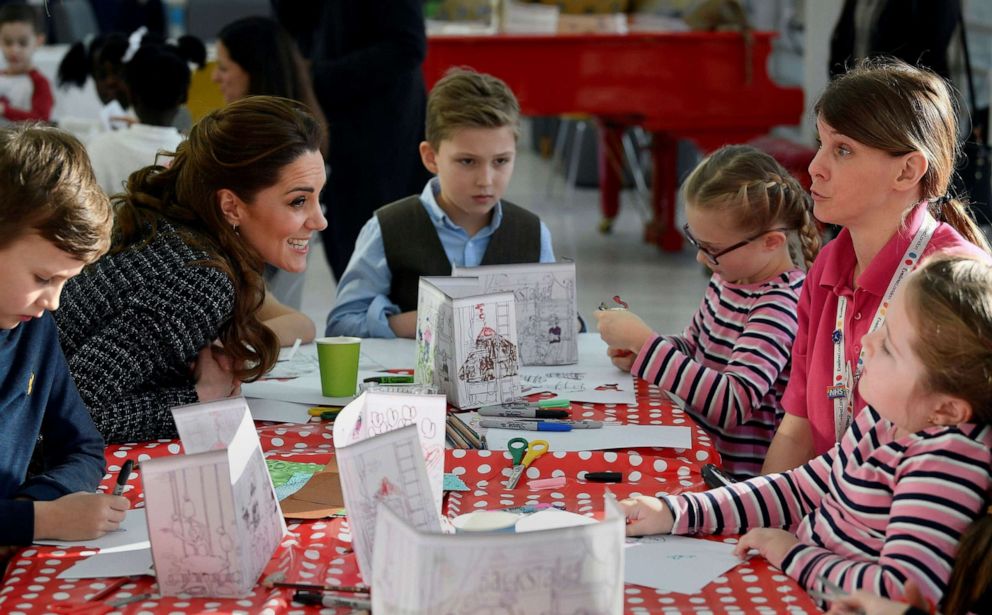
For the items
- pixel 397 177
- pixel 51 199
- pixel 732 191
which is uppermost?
pixel 51 199

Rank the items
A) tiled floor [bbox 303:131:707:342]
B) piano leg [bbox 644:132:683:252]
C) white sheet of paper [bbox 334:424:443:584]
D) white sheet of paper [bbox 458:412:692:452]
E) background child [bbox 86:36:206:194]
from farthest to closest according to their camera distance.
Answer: piano leg [bbox 644:132:683:252], tiled floor [bbox 303:131:707:342], background child [bbox 86:36:206:194], white sheet of paper [bbox 458:412:692:452], white sheet of paper [bbox 334:424:443:584]

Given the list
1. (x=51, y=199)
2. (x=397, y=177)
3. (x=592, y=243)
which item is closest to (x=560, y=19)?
(x=592, y=243)

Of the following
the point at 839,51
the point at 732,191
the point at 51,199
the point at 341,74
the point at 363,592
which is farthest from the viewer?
the point at 839,51

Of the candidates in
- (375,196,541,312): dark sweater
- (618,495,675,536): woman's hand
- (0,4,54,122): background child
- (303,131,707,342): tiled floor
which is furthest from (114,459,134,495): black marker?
(0,4,54,122): background child

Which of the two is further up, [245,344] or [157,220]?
[157,220]

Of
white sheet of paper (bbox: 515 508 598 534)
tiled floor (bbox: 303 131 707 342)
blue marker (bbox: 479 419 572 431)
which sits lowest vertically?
tiled floor (bbox: 303 131 707 342)

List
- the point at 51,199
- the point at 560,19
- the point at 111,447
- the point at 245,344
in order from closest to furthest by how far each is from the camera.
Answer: the point at 51,199 < the point at 111,447 < the point at 245,344 < the point at 560,19

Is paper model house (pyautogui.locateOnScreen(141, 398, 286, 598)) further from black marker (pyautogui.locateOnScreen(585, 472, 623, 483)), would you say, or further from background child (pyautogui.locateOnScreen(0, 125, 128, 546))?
black marker (pyautogui.locateOnScreen(585, 472, 623, 483))

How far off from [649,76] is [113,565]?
442 cm

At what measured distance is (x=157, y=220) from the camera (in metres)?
1.95

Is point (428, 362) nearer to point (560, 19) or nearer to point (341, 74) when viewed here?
point (341, 74)

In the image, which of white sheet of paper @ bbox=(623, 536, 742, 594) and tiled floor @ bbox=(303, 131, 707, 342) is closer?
white sheet of paper @ bbox=(623, 536, 742, 594)

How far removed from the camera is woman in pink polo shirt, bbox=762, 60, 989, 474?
1.73 m

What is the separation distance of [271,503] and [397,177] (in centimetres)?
268
